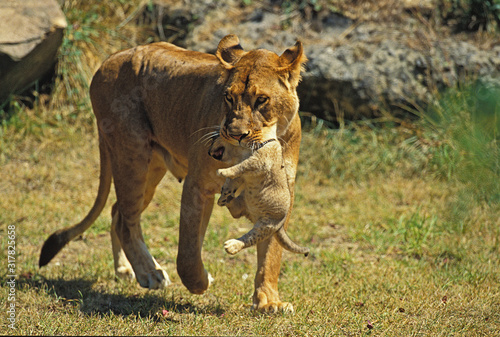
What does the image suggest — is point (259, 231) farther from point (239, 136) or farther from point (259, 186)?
point (239, 136)

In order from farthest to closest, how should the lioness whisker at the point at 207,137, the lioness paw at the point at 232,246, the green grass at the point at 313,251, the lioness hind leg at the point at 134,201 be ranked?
1. the lioness hind leg at the point at 134,201
2. the green grass at the point at 313,251
3. the lioness whisker at the point at 207,137
4. the lioness paw at the point at 232,246

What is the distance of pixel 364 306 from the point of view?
14.8ft

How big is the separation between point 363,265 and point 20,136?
4650mm

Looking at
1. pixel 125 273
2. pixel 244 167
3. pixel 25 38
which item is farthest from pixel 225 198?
pixel 25 38

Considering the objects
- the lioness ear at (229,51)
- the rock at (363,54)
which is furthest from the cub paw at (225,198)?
the rock at (363,54)

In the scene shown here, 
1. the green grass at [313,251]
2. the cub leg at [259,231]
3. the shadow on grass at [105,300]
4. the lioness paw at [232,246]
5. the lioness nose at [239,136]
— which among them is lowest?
the green grass at [313,251]

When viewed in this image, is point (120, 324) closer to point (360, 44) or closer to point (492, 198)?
point (492, 198)

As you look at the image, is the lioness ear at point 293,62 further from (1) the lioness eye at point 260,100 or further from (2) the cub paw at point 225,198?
(2) the cub paw at point 225,198

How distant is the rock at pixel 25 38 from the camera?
23.7 ft

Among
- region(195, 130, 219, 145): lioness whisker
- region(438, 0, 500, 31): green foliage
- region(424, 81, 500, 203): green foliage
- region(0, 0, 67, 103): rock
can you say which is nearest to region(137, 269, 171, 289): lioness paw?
region(195, 130, 219, 145): lioness whisker

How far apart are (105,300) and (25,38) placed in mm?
3884

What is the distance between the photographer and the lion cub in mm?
3434

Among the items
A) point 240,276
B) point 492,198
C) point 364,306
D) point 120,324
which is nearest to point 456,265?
point 492,198

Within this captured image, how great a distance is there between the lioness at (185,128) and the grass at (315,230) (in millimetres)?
315
